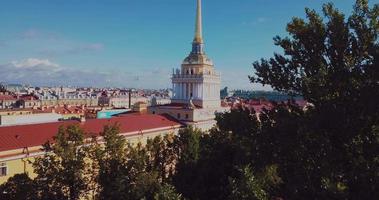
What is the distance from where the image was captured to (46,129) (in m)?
45.2

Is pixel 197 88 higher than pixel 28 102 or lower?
higher

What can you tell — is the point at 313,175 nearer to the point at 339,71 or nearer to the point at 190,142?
the point at 339,71

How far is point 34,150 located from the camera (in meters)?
39.6

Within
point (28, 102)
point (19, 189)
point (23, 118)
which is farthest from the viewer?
point (28, 102)

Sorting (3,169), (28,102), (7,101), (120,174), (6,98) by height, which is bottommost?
(3,169)

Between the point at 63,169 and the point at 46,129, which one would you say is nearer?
the point at 63,169

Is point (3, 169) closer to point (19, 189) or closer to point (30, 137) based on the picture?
point (30, 137)

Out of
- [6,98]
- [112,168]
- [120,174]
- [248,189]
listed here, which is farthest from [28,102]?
[248,189]

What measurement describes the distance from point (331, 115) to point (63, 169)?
18689mm

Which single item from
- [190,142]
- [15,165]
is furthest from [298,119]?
[15,165]

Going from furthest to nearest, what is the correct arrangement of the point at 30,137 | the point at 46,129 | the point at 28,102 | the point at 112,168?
the point at 28,102
the point at 46,129
the point at 30,137
the point at 112,168

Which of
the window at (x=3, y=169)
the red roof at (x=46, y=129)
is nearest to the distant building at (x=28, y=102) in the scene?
the red roof at (x=46, y=129)

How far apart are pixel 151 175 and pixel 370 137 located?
15458 mm

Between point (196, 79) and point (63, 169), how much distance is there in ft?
158
